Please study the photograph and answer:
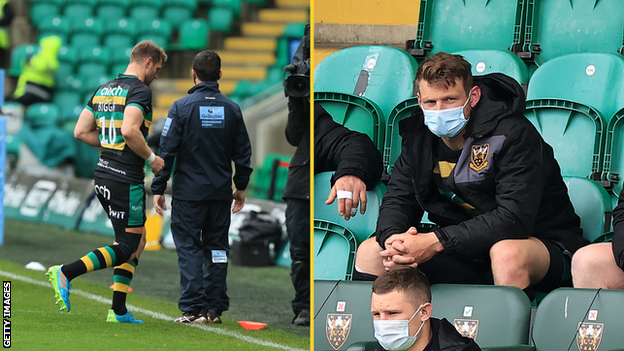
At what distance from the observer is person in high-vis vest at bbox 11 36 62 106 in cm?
1202

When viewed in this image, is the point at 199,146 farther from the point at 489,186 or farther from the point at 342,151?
the point at 489,186

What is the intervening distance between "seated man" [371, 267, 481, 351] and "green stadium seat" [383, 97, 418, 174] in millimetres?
816

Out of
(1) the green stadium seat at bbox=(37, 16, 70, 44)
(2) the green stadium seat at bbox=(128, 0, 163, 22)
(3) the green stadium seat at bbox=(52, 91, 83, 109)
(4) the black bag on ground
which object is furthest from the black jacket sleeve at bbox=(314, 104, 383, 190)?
(1) the green stadium seat at bbox=(37, 16, 70, 44)

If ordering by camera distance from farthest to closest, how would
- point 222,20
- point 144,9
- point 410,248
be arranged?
1. point 144,9
2. point 222,20
3. point 410,248

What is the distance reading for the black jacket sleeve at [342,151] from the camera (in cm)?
300

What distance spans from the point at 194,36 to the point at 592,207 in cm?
997

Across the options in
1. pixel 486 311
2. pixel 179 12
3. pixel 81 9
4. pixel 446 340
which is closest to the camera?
pixel 446 340

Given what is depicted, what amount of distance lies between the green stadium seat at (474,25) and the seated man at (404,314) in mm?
1608

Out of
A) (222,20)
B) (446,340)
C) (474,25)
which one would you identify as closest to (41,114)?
(222,20)

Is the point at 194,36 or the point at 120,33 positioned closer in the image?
the point at 194,36

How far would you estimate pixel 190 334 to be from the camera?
12.6 ft

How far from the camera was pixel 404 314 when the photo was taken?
97.2 inches

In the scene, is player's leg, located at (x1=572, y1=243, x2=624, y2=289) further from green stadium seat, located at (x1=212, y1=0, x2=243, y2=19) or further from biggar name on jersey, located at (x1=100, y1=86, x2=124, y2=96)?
green stadium seat, located at (x1=212, y1=0, x2=243, y2=19)

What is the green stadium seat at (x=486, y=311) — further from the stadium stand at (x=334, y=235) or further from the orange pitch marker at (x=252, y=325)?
the orange pitch marker at (x=252, y=325)
